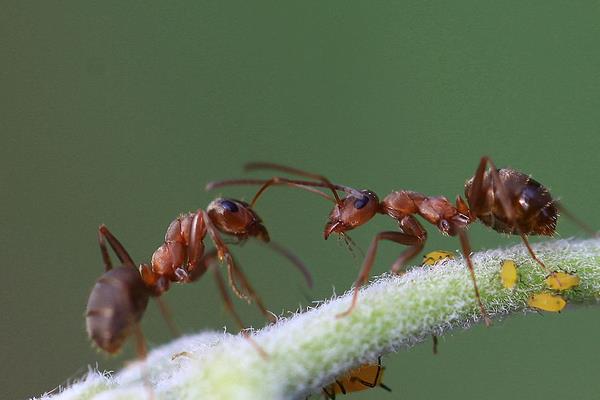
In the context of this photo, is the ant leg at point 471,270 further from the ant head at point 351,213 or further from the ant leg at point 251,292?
the ant head at point 351,213

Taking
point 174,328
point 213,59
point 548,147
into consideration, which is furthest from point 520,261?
point 213,59

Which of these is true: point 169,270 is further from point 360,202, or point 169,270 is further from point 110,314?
point 360,202

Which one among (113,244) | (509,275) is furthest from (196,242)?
(509,275)

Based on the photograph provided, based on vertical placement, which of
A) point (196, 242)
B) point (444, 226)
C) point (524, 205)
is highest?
point (196, 242)

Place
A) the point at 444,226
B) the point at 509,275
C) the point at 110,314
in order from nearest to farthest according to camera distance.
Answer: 1. the point at 509,275
2. the point at 110,314
3. the point at 444,226

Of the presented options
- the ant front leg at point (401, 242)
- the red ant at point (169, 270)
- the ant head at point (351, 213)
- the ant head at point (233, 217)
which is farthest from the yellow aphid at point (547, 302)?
the ant head at point (233, 217)

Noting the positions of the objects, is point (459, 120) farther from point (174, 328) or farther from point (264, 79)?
point (174, 328)

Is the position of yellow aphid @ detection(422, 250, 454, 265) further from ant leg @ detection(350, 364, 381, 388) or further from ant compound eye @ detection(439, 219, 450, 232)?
ant compound eye @ detection(439, 219, 450, 232)

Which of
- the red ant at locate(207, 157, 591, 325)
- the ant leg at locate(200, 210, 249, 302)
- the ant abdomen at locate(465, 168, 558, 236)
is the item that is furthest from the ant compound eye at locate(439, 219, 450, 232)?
the ant leg at locate(200, 210, 249, 302)
